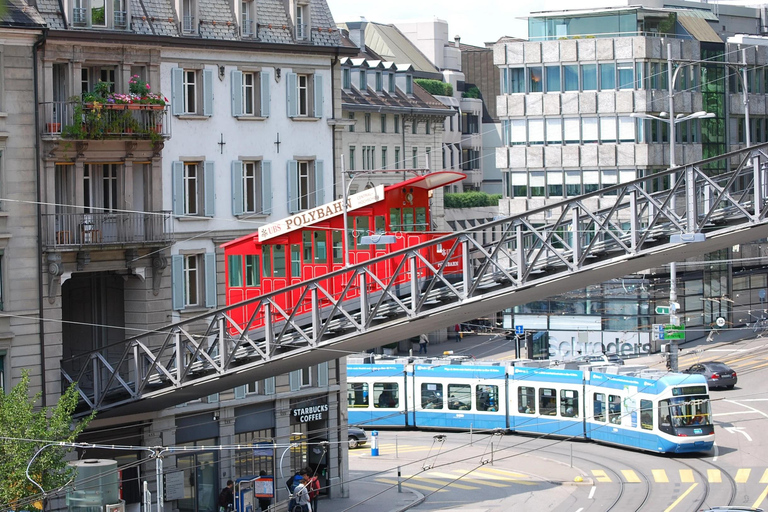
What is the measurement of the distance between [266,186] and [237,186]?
4.03ft

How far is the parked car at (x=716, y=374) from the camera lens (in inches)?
2638

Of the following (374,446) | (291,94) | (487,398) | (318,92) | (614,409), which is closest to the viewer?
(291,94)

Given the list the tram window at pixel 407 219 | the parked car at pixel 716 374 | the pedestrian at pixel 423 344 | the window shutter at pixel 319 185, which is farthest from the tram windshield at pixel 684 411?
the pedestrian at pixel 423 344

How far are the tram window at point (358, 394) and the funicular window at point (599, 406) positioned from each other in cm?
1170

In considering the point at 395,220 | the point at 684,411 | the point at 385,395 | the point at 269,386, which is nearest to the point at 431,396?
the point at 385,395

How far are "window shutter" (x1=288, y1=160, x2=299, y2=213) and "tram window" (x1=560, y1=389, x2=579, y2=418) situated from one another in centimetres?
1735

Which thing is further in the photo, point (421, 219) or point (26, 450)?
point (421, 219)

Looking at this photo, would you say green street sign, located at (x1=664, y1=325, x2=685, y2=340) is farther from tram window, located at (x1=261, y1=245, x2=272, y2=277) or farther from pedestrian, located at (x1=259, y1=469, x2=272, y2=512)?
tram window, located at (x1=261, y1=245, x2=272, y2=277)

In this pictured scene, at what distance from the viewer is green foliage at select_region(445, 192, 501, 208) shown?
100875mm

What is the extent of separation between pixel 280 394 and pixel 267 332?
38.8ft

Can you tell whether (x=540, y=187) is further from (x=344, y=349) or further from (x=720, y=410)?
(x=344, y=349)

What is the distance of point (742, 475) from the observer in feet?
160

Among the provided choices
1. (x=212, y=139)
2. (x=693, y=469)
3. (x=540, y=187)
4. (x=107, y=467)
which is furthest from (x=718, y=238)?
(x=540, y=187)

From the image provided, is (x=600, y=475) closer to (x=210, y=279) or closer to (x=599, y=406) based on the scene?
(x=599, y=406)
